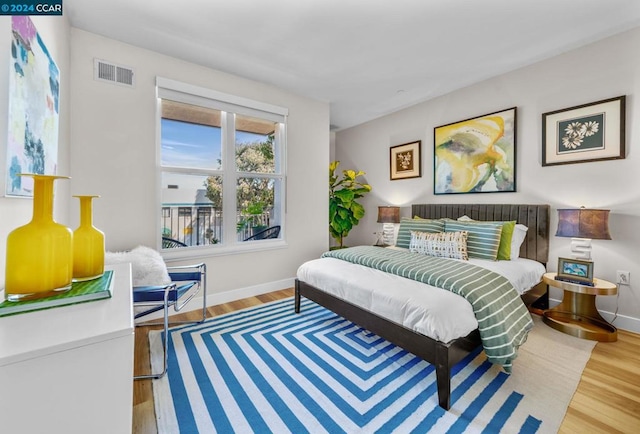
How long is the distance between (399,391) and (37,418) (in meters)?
1.68

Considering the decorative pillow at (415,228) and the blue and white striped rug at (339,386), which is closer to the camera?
the blue and white striped rug at (339,386)

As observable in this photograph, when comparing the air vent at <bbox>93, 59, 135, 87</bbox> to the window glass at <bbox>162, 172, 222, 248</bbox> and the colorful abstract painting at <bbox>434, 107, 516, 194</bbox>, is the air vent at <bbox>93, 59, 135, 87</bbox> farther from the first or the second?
the colorful abstract painting at <bbox>434, 107, 516, 194</bbox>

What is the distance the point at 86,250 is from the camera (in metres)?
1.29

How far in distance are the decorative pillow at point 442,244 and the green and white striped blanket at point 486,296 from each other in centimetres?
39

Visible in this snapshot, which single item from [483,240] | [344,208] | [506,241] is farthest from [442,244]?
[344,208]

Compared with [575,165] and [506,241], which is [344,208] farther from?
[575,165]

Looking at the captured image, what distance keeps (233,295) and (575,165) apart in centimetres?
391

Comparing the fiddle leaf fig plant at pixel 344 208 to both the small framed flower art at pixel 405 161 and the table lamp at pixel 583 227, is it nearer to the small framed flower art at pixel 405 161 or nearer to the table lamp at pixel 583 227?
the small framed flower art at pixel 405 161

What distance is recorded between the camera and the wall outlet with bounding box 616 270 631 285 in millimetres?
2436

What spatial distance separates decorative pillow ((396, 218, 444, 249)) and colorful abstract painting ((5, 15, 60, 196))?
10.6 ft

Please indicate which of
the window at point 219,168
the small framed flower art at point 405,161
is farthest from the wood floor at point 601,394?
the small framed flower art at point 405,161

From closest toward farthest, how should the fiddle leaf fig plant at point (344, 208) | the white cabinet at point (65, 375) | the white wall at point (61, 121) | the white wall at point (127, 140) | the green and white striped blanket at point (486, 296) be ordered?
the white cabinet at point (65, 375) → the white wall at point (61, 121) → the green and white striped blanket at point (486, 296) → the white wall at point (127, 140) → the fiddle leaf fig plant at point (344, 208)

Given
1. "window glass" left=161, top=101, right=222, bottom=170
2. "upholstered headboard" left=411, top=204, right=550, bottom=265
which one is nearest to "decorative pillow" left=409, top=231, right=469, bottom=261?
"upholstered headboard" left=411, top=204, right=550, bottom=265

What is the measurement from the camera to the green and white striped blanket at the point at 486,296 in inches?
65.9
